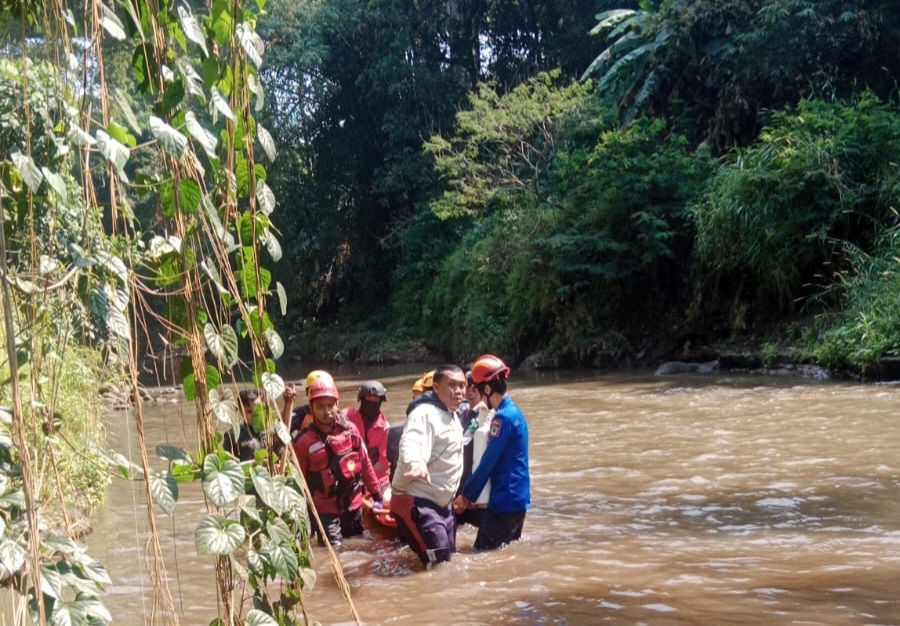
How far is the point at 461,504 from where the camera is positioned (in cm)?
728

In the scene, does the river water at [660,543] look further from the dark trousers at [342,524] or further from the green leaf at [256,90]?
the green leaf at [256,90]

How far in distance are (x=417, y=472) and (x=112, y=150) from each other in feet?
14.5

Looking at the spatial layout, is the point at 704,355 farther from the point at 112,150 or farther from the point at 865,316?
the point at 112,150

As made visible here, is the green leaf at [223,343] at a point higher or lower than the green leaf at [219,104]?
lower

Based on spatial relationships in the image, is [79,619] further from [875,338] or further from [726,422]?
[875,338]

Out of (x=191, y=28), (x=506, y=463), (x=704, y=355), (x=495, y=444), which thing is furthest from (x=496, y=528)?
(x=704, y=355)

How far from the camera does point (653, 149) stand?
885 inches

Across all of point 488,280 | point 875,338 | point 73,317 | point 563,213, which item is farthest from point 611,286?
point 73,317

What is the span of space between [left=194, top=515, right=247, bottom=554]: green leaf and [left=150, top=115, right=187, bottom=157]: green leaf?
86 centimetres

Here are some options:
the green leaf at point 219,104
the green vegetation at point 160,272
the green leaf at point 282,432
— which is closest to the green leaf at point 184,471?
the green vegetation at point 160,272

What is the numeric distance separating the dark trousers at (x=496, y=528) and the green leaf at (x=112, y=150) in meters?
5.34

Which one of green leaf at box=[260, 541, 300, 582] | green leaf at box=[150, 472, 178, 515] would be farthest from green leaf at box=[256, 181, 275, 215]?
green leaf at box=[260, 541, 300, 582]

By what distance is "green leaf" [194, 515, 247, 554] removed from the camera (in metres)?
2.32

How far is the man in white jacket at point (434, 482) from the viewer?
669 centimetres
